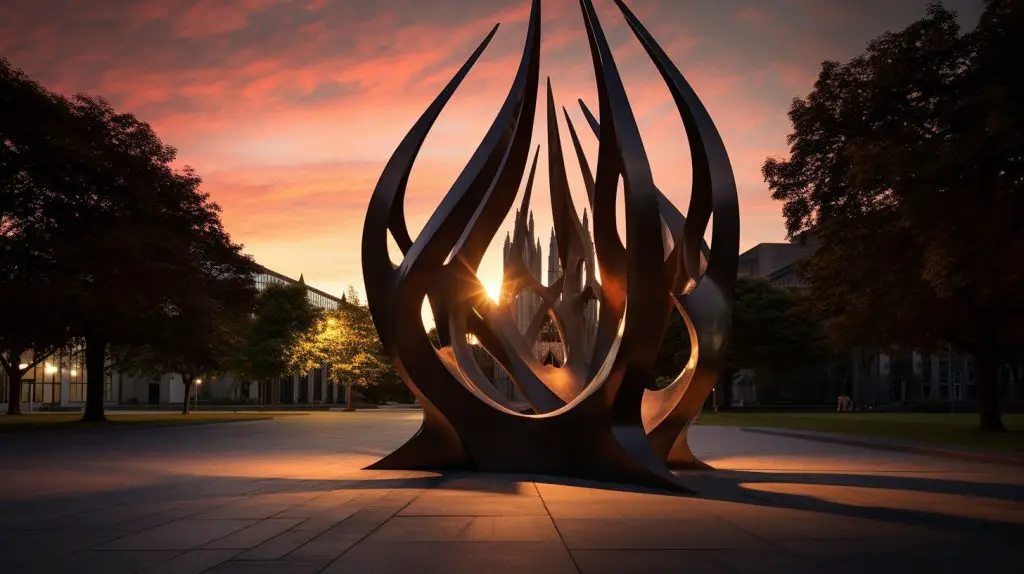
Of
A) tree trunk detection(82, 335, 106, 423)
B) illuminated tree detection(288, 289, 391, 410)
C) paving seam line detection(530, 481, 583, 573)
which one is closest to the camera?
paving seam line detection(530, 481, 583, 573)

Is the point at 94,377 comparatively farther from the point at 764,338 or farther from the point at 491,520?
the point at 764,338

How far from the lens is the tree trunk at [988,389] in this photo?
104 ft

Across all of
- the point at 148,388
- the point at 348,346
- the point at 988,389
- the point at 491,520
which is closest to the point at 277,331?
the point at 348,346

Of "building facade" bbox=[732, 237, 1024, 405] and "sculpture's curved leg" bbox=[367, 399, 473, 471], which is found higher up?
"sculpture's curved leg" bbox=[367, 399, 473, 471]

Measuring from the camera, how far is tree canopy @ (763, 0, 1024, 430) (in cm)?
2141

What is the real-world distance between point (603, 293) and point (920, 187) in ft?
33.5

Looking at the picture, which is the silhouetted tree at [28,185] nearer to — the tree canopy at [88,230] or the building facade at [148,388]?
the tree canopy at [88,230]

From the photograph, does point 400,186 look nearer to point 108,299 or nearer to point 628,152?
point 628,152

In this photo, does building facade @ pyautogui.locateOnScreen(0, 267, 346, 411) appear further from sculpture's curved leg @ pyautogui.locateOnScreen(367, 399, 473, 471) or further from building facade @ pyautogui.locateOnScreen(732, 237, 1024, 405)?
sculpture's curved leg @ pyautogui.locateOnScreen(367, 399, 473, 471)

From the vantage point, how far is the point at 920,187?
22156mm

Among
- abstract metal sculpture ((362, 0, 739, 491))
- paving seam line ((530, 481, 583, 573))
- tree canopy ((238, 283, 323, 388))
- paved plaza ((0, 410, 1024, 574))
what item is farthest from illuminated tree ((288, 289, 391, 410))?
paving seam line ((530, 481, 583, 573))

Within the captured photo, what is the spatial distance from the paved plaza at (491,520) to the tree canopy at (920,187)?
6631mm

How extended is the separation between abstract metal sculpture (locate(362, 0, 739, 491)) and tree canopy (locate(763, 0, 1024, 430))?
791 centimetres

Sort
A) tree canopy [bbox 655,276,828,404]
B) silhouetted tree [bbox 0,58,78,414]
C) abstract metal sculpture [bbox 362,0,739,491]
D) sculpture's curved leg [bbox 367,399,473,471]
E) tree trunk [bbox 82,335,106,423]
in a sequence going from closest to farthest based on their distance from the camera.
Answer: abstract metal sculpture [bbox 362,0,739,491], sculpture's curved leg [bbox 367,399,473,471], silhouetted tree [bbox 0,58,78,414], tree trunk [bbox 82,335,106,423], tree canopy [bbox 655,276,828,404]
